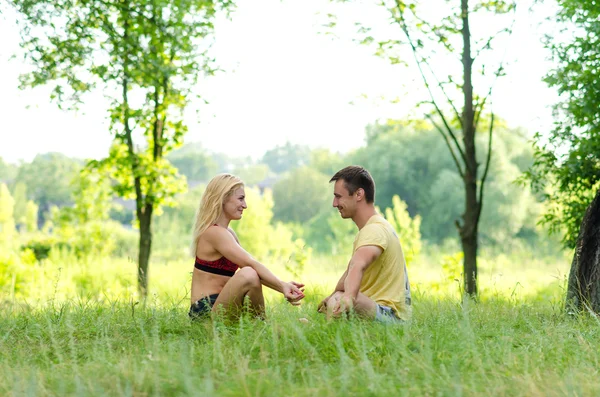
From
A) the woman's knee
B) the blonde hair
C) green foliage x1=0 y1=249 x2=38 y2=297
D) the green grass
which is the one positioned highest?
the blonde hair

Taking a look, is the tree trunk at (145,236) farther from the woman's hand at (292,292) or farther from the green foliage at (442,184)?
the green foliage at (442,184)

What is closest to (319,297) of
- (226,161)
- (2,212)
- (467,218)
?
→ (467,218)

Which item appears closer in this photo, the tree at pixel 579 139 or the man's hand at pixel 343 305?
the man's hand at pixel 343 305

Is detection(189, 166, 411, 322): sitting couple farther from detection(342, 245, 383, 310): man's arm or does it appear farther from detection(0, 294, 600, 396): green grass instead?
detection(0, 294, 600, 396): green grass

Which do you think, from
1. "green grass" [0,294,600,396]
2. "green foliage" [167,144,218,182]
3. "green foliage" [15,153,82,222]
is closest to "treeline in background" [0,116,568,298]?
"green foliage" [15,153,82,222]

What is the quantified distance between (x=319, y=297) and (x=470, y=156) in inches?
127

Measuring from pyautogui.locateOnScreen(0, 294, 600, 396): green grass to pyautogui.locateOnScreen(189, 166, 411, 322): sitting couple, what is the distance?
191 millimetres

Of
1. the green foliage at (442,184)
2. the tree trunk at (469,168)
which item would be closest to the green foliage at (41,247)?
the tree trunk at (469,168)

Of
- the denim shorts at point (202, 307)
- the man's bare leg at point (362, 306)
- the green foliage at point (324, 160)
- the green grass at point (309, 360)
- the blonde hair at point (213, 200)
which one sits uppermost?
the green foliage at point (324, 160)

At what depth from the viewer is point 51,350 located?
17.8 feet

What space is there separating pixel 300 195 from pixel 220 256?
66.0 meters

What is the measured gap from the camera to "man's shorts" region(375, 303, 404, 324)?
521cm

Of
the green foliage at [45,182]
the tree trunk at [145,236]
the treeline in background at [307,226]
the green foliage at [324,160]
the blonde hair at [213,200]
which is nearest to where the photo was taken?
the blonde hair at [213,200]

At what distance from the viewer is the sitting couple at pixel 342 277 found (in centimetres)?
514
